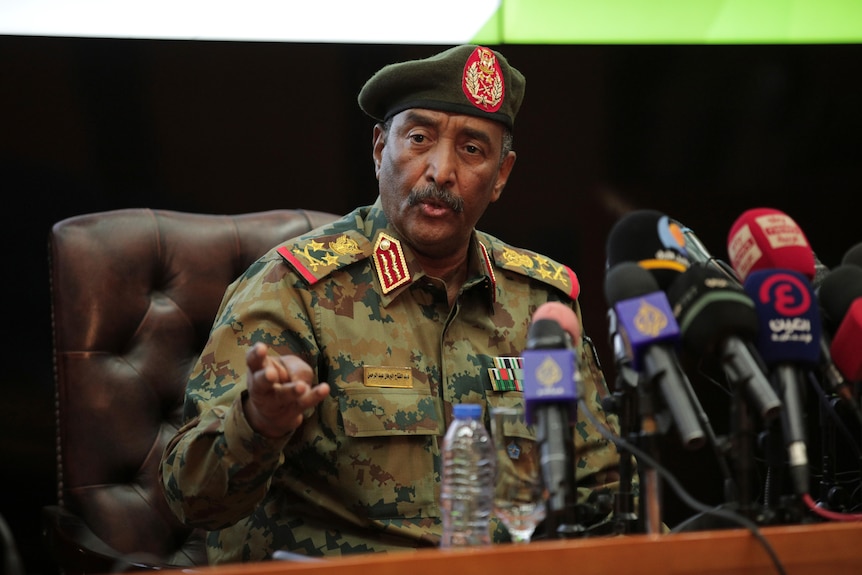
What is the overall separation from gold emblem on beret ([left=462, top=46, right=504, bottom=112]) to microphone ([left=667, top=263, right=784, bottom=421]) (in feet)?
3.55

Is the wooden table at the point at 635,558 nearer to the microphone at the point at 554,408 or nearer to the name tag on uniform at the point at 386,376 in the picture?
the microphone at the point at 554,408

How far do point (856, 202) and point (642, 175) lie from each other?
70cm

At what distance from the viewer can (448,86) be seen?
204cm

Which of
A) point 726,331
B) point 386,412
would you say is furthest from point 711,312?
point 386,412

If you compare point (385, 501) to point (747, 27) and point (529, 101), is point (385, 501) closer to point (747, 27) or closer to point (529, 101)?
point (529, 101)

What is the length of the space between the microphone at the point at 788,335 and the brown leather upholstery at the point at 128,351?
132 cm

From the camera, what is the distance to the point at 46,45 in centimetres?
245

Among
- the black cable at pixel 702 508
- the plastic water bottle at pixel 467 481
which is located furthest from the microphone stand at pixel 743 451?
the plastic water bottle at pixel 467 481

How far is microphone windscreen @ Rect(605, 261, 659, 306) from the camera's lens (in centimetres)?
105

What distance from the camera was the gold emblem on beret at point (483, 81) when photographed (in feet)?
6.77

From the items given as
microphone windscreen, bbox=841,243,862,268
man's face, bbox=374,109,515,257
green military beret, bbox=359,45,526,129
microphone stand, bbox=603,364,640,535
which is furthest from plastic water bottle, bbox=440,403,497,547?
green military beret, bbox=359,45,526,129

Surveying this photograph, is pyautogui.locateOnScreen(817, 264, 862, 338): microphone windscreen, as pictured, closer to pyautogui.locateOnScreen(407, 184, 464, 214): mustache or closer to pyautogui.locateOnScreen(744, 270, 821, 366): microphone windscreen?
pyautogui.locateOnScreen(744, 270, 821, 366): microphone windscreen

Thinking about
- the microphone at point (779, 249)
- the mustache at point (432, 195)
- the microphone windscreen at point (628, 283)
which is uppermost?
the mustache at point (432, 195)

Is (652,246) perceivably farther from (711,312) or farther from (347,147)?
(347,147)
